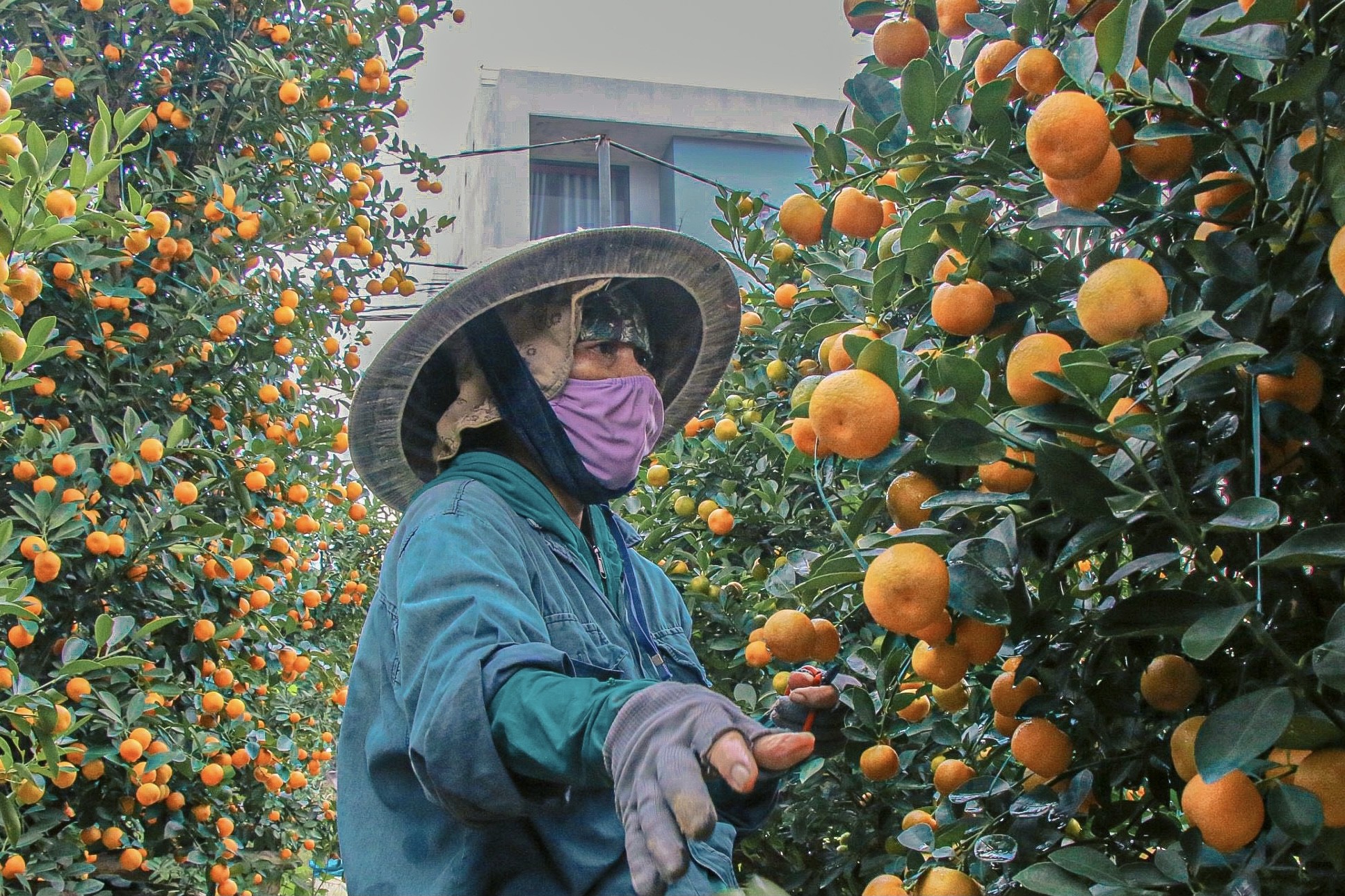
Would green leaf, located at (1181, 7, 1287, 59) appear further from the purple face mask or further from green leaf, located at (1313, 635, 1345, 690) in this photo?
the purple face mask

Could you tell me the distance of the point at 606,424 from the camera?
173cm

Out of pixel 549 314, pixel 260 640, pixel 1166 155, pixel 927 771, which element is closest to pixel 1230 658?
pixel 1166 155

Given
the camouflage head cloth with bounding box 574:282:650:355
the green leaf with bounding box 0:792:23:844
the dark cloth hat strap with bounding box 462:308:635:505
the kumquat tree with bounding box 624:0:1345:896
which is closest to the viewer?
the kumquat tree with bounding box 624:0:1345:896

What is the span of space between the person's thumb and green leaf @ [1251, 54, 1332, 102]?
0.62m

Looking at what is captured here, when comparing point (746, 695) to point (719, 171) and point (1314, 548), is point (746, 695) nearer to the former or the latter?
point (1314, 548)

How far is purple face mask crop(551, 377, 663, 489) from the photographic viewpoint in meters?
1.73

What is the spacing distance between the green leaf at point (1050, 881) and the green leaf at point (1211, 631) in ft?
0.85

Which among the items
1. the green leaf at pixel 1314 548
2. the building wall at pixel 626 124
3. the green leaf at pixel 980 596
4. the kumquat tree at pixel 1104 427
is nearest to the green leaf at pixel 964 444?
the kumquat tree at pixel 1104 427

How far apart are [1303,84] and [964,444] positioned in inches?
14.8

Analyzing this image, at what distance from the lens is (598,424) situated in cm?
173

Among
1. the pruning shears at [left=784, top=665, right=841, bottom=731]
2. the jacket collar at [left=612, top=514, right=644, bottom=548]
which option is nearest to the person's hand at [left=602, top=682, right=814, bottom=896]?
the pruning shears at [left=784, top=665, right=841, bottom=731]

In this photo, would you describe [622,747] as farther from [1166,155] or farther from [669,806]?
[1166,155]

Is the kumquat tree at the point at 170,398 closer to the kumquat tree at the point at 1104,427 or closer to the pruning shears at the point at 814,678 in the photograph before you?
the pruning shears at the point at 814,678

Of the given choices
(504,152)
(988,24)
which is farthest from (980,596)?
(504,152)
